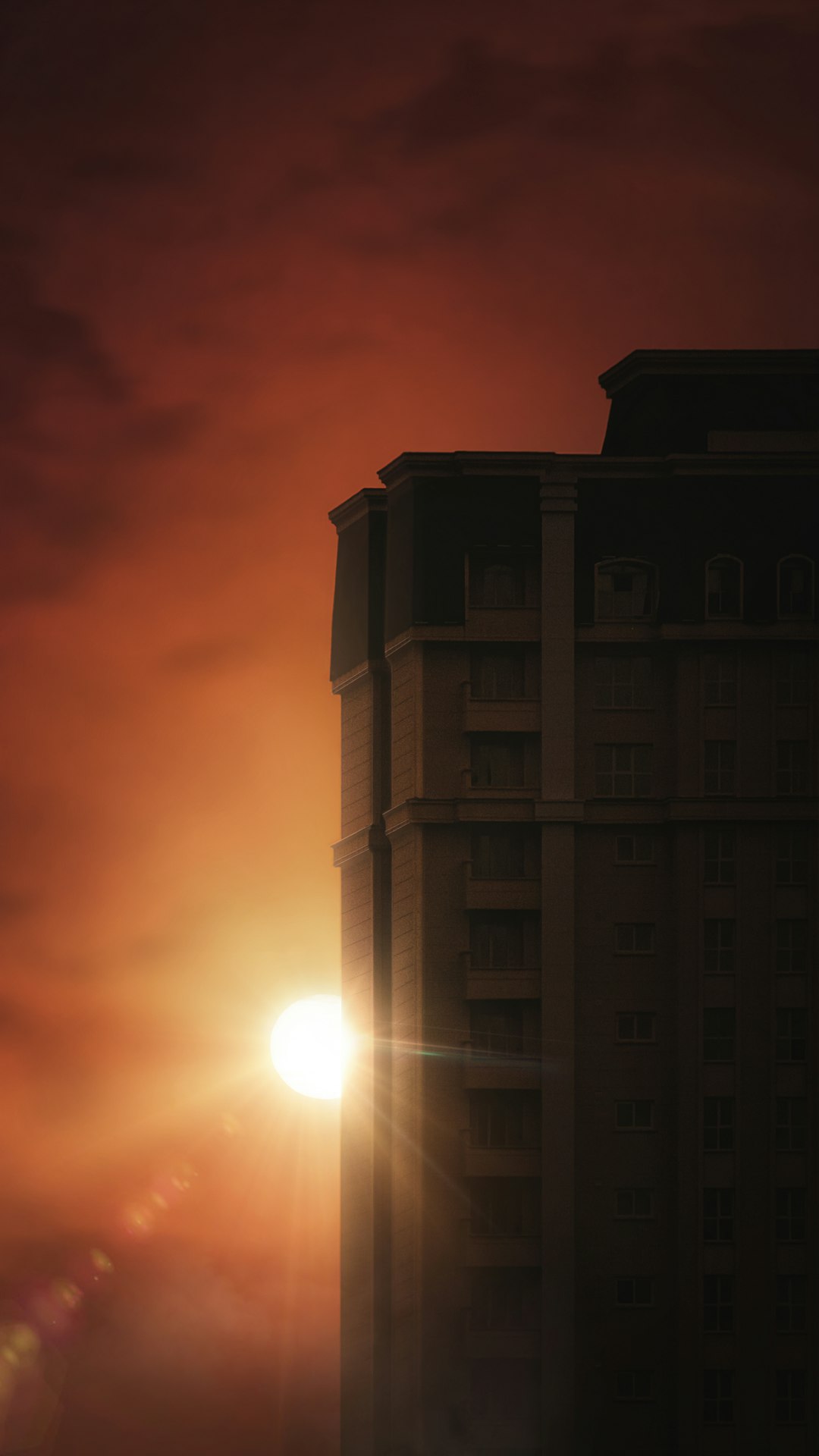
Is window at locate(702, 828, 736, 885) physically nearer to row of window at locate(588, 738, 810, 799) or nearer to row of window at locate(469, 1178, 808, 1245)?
row of window at locate(588, 738, 810, 799)

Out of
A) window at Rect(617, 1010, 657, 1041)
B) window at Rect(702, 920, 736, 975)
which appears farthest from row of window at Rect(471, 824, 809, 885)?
window at Rect(617, 1010, 657, 1041)

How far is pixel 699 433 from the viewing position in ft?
307

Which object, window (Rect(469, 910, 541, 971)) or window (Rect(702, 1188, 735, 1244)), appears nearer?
window (Rect(702, 1188, 735, 1244))

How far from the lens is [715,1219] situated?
8762 centimetres

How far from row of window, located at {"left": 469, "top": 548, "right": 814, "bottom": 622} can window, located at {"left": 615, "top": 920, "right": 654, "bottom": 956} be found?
1148 centimetres

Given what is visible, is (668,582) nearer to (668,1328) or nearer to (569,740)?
(569,740)

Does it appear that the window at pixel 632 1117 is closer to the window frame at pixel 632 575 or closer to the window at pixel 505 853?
the window at pixel 505 853

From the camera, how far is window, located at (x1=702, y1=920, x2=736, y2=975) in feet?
292

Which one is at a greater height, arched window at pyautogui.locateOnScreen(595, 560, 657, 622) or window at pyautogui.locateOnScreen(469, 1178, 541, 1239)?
arched window at pyautogui.locateOnScreen(595, 560, 657, 622)

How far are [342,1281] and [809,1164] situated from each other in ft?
63.6

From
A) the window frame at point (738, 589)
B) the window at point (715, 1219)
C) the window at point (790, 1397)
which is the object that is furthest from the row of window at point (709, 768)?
the window at point (790, 1397)

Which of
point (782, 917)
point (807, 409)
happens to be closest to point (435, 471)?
point (807, 409)

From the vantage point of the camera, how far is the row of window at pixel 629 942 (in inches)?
3506

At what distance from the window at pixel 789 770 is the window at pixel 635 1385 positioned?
21674mm
